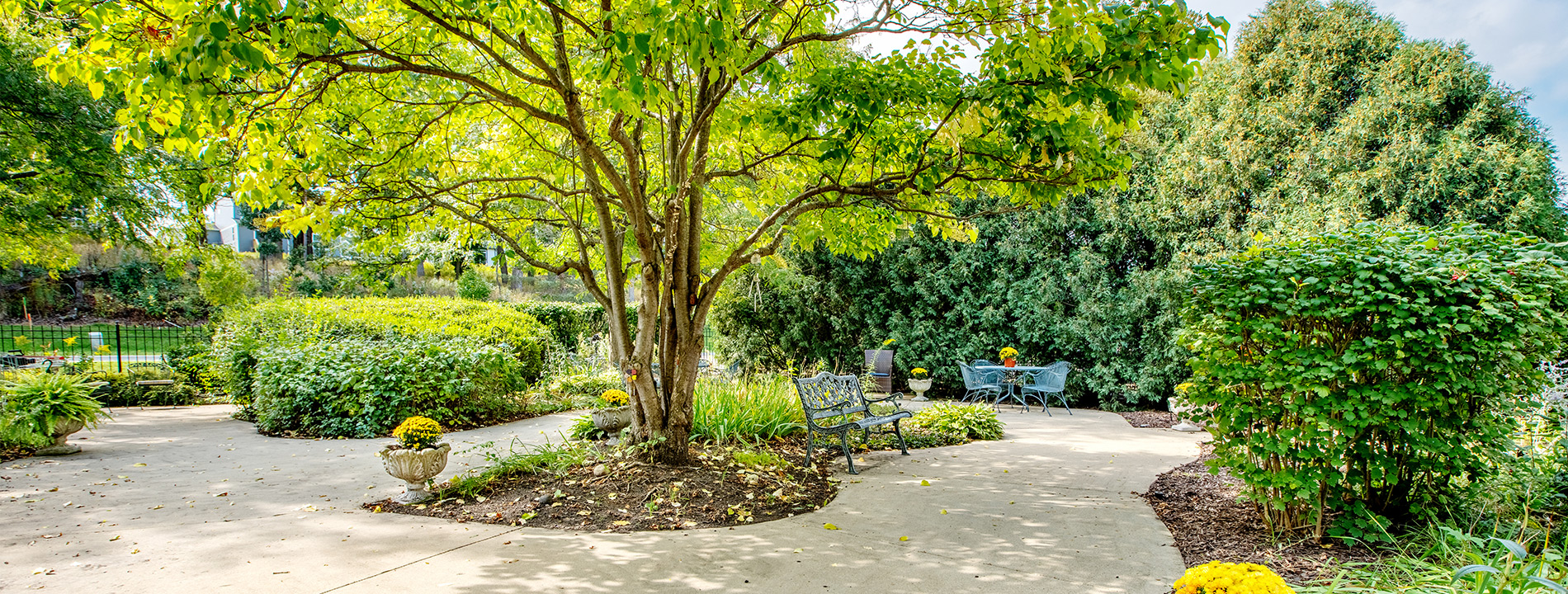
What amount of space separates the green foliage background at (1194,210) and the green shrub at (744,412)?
3.01m

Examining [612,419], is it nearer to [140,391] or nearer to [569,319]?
[140,391]

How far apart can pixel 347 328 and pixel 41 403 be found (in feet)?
10.7

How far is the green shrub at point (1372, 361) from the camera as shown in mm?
3188

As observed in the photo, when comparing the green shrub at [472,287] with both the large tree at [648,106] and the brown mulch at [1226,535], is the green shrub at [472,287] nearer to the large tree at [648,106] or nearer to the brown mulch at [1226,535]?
the large tree at [648,106]

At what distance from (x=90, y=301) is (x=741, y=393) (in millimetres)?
23131

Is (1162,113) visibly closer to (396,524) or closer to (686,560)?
(686,560)

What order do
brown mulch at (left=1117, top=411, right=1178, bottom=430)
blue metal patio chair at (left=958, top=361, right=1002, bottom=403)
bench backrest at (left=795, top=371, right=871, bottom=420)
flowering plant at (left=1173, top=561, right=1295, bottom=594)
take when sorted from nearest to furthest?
1. flowering plant at (left=1173, top=561, right=1295, bottom=594)
2. bench backrest at (left=795, top=371, right=871, bottom=420)
3. brown mulch at (left=1117, top=411, right=1178, bottom=430)
4. blue metal patio chair at (left=958, top=361, right=1002, bottom=403)

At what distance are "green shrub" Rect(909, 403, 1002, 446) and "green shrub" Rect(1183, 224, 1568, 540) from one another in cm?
395

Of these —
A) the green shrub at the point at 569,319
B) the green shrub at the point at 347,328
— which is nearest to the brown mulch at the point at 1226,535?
the green shrub at the point at 347,328

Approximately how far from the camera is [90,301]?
20.0m

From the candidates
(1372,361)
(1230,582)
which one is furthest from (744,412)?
(1230,582)

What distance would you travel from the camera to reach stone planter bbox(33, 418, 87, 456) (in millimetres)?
6555

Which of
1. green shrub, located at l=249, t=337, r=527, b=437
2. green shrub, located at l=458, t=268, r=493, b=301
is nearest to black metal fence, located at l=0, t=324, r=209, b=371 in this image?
green shrub, located at l=249, t=337, r=527, b=437

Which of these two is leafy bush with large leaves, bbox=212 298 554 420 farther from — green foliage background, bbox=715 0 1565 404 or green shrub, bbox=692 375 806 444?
green foliage background, bbox=715 0 1565 404
